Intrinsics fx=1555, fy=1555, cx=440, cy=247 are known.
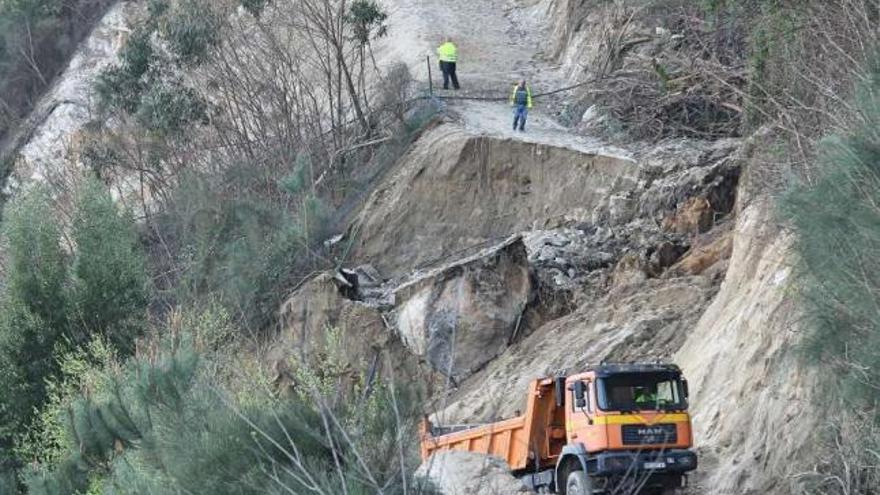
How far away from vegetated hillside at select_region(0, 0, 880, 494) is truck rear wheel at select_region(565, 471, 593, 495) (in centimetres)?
168

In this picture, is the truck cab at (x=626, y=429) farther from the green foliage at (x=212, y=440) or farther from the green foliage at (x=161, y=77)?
the green foliage at (x=161, y=77)

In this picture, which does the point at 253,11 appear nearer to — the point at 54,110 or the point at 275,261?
the point at 275,261

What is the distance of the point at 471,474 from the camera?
1756 centimetres

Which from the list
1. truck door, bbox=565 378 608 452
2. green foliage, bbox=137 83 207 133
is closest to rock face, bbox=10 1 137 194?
green foliage, bbox=137 83 207 133

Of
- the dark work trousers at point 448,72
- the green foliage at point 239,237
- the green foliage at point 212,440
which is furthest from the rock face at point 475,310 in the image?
the dark work trousers at point 448,72

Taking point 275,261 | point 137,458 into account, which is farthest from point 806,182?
point 275,261

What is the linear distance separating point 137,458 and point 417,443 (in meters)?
3.85

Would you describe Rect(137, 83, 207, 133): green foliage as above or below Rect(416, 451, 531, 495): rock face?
above

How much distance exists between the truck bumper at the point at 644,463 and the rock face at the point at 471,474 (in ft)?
3.49

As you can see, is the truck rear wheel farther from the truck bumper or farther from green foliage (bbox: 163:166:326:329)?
green foliage (bbox: 163:166:326:329)

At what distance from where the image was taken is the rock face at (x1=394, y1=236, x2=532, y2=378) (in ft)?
91.0

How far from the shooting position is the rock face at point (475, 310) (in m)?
27.7

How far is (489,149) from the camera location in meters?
31.7

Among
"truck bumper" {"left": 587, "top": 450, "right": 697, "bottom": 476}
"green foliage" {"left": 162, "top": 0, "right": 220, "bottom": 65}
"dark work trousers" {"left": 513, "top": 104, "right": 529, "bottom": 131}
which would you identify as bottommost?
"truck bumper" {"left": 587, "top": 450, "right": 697, "bottom": 476}
